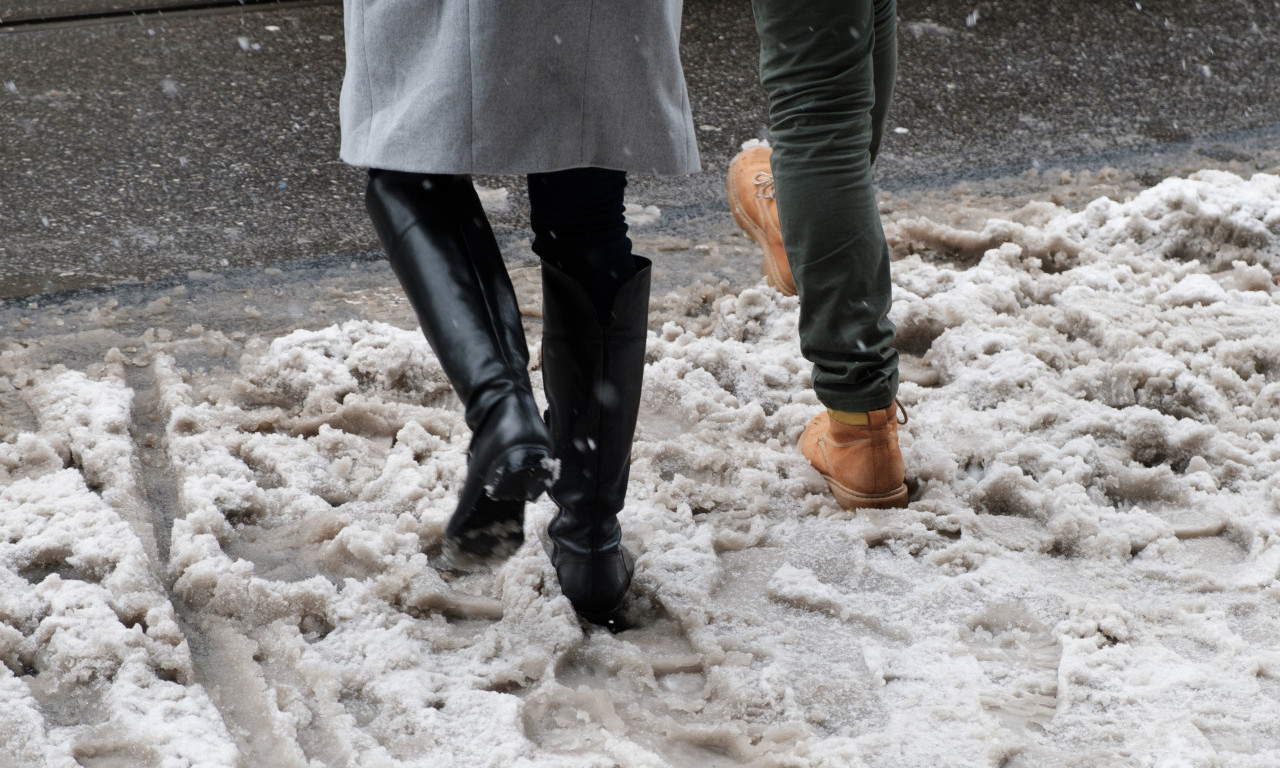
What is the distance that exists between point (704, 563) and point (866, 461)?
1.06ft

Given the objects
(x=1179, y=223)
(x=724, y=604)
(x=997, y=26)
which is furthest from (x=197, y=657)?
(x=997, y=26)

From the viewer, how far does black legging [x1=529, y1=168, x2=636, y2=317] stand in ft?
4.58

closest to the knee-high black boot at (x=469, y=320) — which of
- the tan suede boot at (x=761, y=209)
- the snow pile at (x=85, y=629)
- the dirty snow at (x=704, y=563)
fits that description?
the dirty snow at (x=704, y=563)

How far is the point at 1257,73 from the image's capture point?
4.49m

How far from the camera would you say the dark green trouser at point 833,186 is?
164cm

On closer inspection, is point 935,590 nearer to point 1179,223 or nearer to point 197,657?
point 197,657

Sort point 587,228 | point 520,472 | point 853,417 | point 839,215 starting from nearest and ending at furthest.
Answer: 1. point 520,472
2. point 587,228
3. point 839,215
4. point 853,417

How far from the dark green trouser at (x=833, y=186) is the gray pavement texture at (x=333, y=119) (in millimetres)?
1029

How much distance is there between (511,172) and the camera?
1.28m

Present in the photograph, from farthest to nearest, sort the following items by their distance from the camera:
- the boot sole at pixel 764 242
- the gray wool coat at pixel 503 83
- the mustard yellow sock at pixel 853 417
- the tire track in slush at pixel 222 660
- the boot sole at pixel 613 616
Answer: the boot sole at pixel 764 242, the mustard yellow sock at pixel 853 417, the boot sole at pixel 613 616, the tire track in slush at pixel 222 660, the gray wool coat at pixel 503 83

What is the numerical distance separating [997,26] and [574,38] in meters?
4.13

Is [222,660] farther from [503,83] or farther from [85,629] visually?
[503,83]

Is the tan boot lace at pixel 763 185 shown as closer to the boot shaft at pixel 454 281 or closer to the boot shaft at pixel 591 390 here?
the boot shaft at pixel 591 390

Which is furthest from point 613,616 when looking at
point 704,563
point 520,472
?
point 520,472
